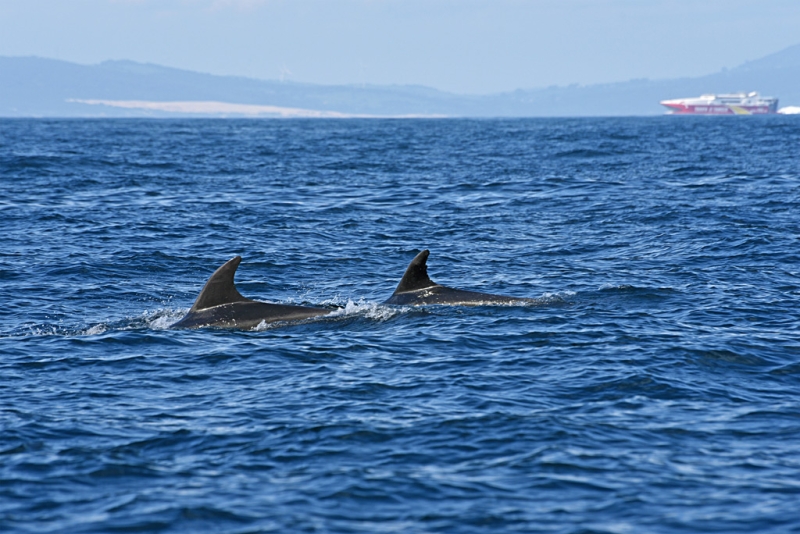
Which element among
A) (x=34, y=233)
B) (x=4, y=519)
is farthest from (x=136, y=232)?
(x=4, y=519)

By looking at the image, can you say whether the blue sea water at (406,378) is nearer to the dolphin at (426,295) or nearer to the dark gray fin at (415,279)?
the dolphin at (426,295)

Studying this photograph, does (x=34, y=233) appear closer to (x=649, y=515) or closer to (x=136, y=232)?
(x=136, y=232)

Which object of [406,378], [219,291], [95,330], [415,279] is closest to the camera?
[406,378]

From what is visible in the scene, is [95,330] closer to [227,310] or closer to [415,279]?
[227,310]

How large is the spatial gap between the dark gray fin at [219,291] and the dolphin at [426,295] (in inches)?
111

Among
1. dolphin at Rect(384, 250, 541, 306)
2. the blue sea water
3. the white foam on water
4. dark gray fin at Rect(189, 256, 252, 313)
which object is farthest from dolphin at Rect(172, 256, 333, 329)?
dolphin at Rect(384, 250, 541, 306)

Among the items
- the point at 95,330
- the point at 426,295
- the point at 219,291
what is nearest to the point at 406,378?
the point at 426,295

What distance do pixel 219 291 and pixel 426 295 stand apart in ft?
12.0

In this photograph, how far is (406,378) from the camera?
43.6 feet

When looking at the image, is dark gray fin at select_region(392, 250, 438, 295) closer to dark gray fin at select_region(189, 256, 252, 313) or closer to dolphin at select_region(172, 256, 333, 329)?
dolphin at select_region(172, 256, 333, 329)

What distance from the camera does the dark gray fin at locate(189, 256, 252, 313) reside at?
16.3 m

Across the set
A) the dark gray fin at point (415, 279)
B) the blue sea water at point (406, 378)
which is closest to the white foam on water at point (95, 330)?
the blue sea water at point (406, 378)

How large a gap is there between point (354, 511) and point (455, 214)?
2258 cm

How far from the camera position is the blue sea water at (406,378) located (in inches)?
368
